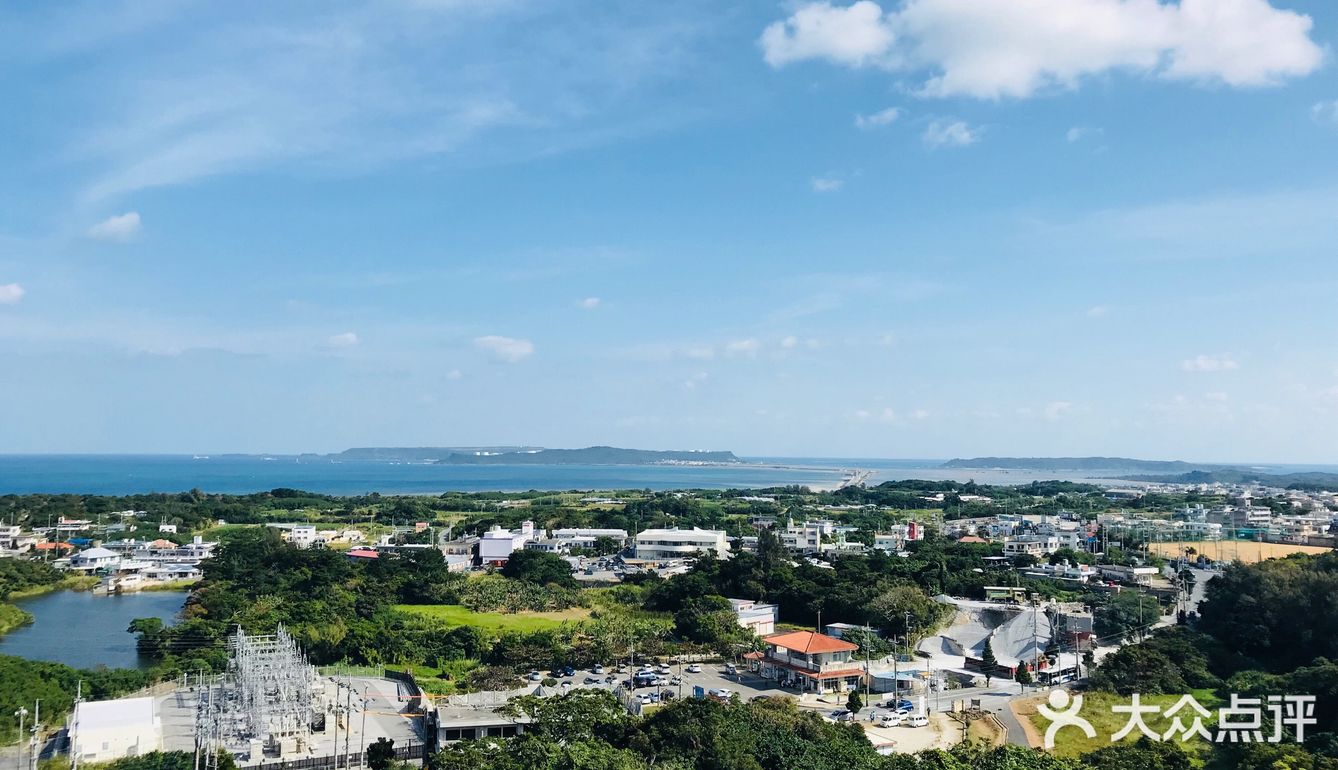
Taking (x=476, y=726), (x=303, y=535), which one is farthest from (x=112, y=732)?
(x=303, y=535)

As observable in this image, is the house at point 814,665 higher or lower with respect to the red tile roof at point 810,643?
lower

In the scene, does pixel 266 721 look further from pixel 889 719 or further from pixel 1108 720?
pixel 1108 720

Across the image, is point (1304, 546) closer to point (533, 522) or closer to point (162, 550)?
point (533, 522)

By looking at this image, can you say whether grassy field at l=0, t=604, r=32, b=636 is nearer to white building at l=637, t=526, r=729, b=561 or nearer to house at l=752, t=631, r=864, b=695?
house at l=752, t=631, r=864, b=695

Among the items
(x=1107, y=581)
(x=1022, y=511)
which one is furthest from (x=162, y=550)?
(x=1022, y=511)

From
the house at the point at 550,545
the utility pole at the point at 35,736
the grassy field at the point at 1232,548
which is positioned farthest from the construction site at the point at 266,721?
the grassy field at the point at 1232,548

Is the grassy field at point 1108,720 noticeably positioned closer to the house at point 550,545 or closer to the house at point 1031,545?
the house at point 1031,545

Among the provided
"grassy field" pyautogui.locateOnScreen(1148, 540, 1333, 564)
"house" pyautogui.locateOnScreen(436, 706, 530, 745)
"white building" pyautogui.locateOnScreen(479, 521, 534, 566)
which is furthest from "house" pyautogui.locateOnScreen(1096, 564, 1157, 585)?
"house" pyautogui.locateOnScreen(436, 706, 530, 745)
